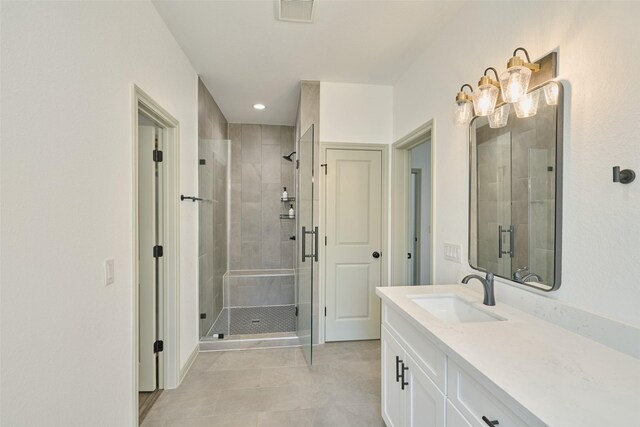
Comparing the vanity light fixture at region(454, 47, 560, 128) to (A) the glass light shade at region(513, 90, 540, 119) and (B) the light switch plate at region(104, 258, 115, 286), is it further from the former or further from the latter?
(B) the light switch plate at region(104, 258, 115, 286)

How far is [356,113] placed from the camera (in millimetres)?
3043

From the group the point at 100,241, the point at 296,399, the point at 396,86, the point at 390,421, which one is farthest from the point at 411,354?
the point at 396,86

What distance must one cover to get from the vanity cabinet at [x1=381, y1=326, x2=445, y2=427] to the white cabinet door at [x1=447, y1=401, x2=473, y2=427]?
0.13 feet

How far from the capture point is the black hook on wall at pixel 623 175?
0.96m

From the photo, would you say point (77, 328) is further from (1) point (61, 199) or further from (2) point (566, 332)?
(2) point (566, 332)

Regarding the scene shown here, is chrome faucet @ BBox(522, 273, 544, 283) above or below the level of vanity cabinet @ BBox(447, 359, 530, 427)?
above

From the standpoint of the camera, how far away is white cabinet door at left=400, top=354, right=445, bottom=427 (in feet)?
3.74

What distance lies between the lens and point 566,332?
1.12 meters

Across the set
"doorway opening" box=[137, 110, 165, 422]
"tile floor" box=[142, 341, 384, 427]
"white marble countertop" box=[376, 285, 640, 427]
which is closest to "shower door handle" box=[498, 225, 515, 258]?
"white marble countertop" box=[376, 285, 640, 427]

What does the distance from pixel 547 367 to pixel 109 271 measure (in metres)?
1.82

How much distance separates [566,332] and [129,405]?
218cm

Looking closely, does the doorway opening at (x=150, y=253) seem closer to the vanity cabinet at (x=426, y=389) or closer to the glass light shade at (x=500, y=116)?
the vanity cabinet at (x=426, y=389)

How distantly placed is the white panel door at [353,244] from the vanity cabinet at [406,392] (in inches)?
52.4

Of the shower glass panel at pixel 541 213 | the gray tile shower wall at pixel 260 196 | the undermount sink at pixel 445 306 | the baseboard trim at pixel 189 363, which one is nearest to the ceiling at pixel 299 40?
the shower glass panel at pixel 541 213
